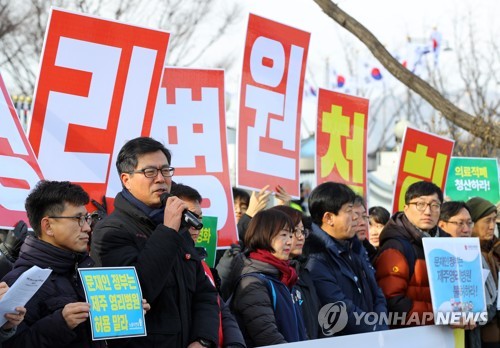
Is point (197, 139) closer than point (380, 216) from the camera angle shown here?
Yes

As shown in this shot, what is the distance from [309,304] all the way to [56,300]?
2.00 m

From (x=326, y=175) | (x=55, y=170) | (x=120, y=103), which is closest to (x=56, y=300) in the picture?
(x=55, y=170)

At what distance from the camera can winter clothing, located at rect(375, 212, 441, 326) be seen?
605cm

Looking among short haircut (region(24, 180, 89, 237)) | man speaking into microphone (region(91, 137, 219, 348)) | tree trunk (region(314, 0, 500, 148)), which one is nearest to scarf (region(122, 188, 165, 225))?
man speaking into microphone (region(91, 137, 219, 348))

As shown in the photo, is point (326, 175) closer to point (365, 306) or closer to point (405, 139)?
point (405, 139)

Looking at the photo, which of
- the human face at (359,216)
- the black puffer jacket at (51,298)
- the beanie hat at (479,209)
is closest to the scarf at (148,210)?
the black puffer jacket at (51,298)

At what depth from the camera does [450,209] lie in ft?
22.9

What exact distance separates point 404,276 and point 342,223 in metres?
0.66

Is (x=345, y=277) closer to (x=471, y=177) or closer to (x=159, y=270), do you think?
(x=159, y=270)

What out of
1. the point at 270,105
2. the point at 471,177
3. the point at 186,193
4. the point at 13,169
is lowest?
the point at 186,193

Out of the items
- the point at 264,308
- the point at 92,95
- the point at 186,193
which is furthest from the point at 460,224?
the point at 92,95

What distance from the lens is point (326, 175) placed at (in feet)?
24.1

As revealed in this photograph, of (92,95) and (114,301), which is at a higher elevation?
(92,95)

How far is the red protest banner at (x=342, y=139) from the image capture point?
7348 mm
